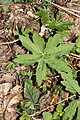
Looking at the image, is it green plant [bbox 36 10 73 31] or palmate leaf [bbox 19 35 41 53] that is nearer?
palmate leaf [bbox 19 35 41 53]

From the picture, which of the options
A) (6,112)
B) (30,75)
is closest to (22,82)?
(30,75)

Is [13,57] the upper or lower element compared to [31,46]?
lower

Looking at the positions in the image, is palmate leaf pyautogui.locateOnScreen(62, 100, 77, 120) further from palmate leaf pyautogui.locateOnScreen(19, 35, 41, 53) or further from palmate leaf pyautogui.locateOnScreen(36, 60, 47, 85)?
palmate leaf pyautogui.locateOnScreen(19, 35, 41, 53)

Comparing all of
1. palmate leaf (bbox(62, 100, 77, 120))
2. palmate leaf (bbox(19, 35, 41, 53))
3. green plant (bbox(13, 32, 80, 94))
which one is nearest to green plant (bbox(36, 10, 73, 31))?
green plant (bbox(13, 32, 80, 94))

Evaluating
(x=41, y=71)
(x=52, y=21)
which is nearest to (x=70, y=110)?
(x=41, y=71)

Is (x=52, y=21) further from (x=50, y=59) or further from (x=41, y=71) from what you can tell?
(x=41, y=71)

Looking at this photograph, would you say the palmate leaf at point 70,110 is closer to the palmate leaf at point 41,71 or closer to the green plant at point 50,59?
the green plant at point 50,59
